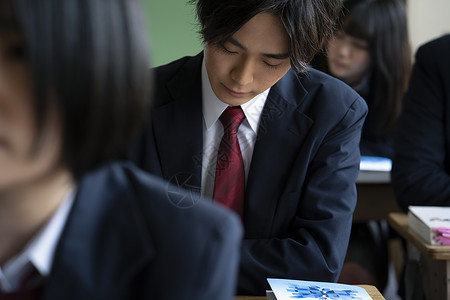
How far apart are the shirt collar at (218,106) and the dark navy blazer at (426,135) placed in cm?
86

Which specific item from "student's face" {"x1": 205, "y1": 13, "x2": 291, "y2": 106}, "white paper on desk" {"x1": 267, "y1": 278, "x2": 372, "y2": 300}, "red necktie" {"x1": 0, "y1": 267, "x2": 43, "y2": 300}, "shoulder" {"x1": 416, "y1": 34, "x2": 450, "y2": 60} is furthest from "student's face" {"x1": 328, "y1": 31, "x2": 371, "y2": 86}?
"red necktie" {"x1": 0, "y1": 267, "x2": 43, "y2": 300}

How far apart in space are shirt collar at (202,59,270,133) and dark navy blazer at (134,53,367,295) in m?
0.01

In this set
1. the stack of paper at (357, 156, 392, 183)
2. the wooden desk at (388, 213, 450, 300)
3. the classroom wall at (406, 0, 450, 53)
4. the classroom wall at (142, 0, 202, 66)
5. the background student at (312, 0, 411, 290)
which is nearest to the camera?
the wooden desk at (388, 213, 450, 300)

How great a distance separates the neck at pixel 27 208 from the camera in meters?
0.80

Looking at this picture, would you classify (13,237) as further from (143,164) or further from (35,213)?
(143,164)

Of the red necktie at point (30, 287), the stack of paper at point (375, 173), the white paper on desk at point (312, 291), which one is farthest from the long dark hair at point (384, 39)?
the red necktie at point (30, 287)

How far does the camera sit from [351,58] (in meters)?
3.80

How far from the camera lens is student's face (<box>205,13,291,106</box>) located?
4.99 feet

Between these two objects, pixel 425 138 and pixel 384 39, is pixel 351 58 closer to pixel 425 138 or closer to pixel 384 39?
pixel 384 39

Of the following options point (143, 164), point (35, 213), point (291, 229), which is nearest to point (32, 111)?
point (35, 213)

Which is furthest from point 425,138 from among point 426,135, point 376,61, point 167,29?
point 167,29

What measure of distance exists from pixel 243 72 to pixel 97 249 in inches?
30.5

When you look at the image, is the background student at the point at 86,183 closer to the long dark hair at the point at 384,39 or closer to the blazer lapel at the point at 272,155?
the blazer lapel at the point at 272,155

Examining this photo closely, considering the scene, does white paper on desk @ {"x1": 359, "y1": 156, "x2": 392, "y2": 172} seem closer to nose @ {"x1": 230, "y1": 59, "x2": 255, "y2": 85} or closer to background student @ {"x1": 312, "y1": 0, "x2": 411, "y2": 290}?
background student @ {"x1": 312, "y1": 0, "x2": 411, "y2": 290}
